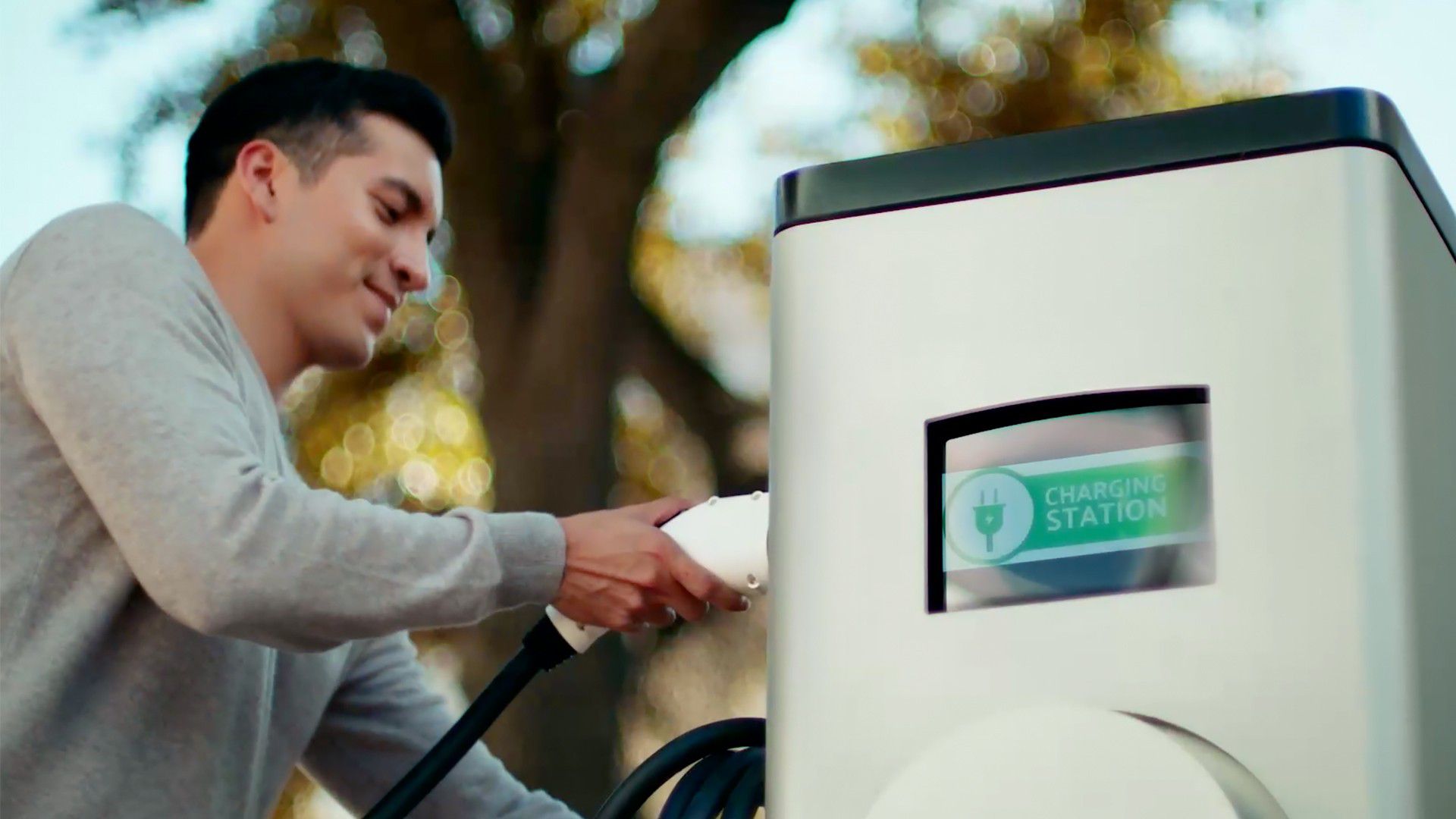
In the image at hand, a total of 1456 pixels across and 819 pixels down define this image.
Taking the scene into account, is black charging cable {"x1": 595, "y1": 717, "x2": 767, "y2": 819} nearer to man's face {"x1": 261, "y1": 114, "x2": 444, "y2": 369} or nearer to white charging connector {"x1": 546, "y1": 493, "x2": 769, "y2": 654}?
white charging connector {"x1": 546, "y1": 493, "x2": 769, "y2": 654}

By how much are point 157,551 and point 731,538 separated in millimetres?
396

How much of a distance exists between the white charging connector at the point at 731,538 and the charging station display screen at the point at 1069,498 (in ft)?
1.07

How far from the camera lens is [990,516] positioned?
88 cm

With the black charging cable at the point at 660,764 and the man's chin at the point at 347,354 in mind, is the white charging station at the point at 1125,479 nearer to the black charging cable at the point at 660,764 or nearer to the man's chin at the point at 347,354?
the black charging cable at the point at 660,764

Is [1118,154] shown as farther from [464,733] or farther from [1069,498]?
[464,733]

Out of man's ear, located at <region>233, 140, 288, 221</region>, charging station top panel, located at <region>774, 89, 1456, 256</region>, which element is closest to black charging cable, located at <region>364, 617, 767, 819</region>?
charging station top panel, located at <region>774, 89, 1456, 256</region>

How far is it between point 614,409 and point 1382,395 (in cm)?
387

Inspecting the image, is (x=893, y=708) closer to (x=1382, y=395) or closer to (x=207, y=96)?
(x=1382, y=395)

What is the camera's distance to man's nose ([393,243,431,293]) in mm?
1783

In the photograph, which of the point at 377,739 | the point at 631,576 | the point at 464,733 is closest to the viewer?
the point at 631,576

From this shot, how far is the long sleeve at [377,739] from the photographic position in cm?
165

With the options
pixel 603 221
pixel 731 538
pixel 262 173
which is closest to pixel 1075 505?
pixel 731 538

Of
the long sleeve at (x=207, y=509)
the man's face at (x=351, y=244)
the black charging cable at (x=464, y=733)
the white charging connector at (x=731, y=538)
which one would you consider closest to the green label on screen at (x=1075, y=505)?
the white charging connector at (x=731, y=538)

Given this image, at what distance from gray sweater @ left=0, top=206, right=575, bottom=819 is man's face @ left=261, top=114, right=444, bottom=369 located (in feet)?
0.81
